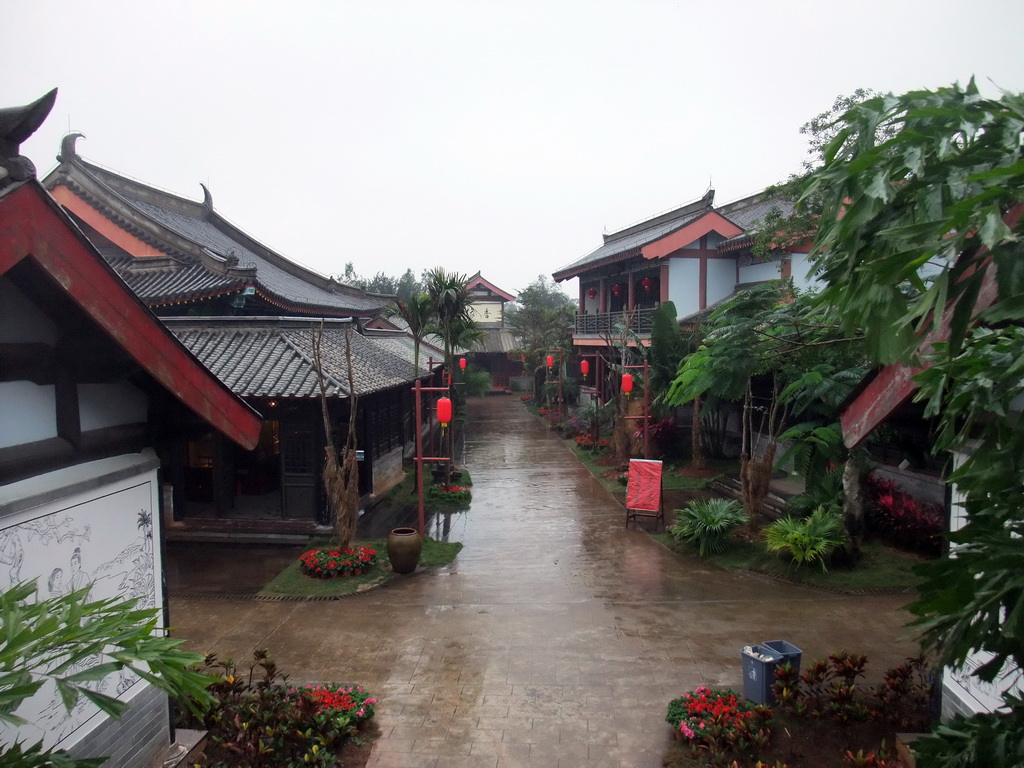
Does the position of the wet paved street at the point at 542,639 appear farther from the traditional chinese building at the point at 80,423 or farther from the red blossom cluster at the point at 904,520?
the traditional chinese building at the point at 80,423

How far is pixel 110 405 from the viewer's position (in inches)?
174

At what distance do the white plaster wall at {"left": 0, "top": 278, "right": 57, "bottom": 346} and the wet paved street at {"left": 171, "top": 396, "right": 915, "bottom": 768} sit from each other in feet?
14.1

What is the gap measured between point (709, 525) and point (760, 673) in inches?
207

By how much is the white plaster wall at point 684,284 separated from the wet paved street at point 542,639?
11.0 metres

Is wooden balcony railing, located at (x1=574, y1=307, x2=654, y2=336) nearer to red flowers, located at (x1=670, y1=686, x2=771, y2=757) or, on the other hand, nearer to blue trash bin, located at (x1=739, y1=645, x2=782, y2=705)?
blue trash bin, located at (x1=739, y1=645, x2=782, y2=705)

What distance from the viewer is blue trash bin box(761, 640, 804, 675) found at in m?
6.45

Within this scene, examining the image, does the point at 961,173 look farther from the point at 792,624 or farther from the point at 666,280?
the point at 666,280

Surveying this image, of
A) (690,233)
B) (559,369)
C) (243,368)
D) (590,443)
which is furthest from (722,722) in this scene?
(559,369)

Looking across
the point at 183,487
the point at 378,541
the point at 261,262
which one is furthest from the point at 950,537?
the point at 261,262

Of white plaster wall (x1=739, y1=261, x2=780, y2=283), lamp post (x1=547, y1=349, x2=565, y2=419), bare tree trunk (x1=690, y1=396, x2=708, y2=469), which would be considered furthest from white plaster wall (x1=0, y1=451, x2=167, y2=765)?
lamp post (x1=547, y1=349, x2=565, y2=419)

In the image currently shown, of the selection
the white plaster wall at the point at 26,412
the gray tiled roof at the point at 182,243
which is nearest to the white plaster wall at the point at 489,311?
the gray tiled roof at the point at 182,243

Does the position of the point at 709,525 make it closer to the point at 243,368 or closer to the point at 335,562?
the point at 335,562

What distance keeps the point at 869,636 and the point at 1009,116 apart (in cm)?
755

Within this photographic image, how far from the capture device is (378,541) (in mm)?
12398
